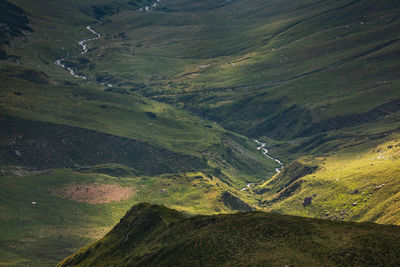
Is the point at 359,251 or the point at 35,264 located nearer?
the point at 359,251

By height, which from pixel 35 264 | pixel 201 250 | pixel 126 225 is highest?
pixel 201 250

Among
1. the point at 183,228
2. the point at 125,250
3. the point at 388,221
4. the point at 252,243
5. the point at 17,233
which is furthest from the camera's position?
the point at 17,233

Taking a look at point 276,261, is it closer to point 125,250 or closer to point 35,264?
point 125,250

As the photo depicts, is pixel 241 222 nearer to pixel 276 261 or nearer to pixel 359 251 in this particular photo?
pixel 276 261

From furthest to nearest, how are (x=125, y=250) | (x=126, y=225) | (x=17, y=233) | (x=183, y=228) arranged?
(x=17, y=233) < (x=126, y=225) < (x=125, y=250) < (x=183, y=228)

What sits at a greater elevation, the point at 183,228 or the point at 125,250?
the point at 183,228

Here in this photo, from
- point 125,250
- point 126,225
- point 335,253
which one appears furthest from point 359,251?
point 126,225

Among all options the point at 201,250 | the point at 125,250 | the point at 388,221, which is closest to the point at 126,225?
the point at 125,250
